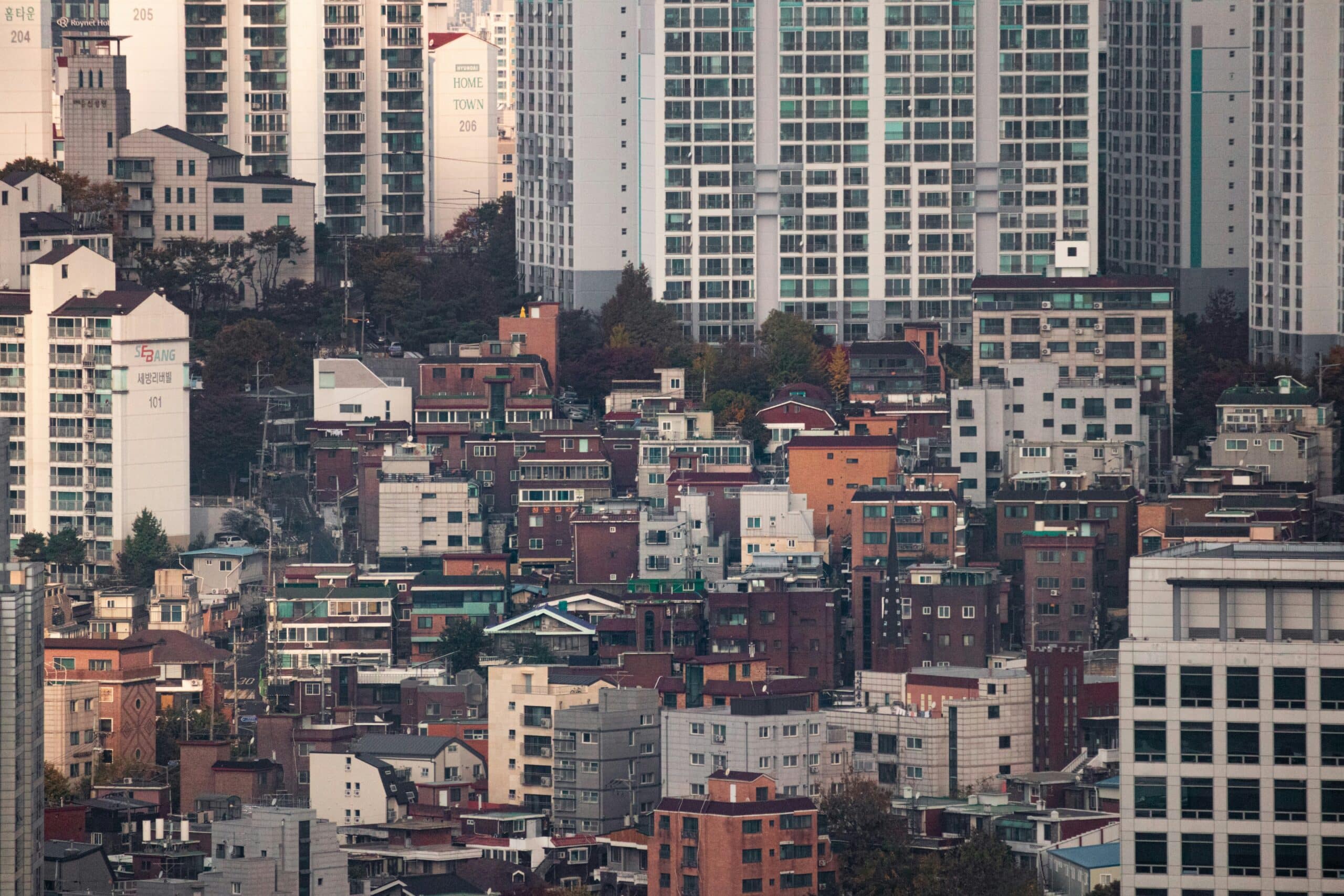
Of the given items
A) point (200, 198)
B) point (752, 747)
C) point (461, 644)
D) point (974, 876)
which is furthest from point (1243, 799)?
point (200, 198)

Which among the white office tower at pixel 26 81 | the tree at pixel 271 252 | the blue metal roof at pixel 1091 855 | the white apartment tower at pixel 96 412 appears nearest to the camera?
the blue metal roof at pixel 1091 855

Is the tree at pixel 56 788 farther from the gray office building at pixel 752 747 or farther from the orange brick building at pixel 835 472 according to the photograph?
the orange brick building at pixel 835 472

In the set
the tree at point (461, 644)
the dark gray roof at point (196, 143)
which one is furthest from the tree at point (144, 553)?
the dark gray roof at point (196, 143)

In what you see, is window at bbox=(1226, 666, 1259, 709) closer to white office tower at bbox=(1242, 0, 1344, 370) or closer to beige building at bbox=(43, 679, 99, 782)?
beige building at bbox=(43, 679, 99, 782)

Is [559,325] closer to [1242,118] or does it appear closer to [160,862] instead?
[1242,118]

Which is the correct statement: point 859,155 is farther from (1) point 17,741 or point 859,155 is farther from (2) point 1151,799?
(2) point 1151,799

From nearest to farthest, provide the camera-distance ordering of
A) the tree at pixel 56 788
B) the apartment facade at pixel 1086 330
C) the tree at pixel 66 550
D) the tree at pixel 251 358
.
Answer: the tree at pixel 56 788 → the tree at pixel 66 550 → the apartment facade at pixel 1086 330 → the tree at pixel 251 358

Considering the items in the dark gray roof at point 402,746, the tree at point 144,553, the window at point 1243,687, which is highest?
the window at point 1243,687
